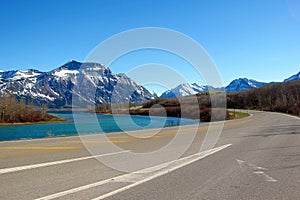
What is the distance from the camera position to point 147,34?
1588 centimetres

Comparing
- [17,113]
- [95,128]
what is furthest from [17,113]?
[95,128]

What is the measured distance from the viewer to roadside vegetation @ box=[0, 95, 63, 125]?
4719 inches

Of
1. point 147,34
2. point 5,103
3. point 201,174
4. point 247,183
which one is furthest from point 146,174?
point 5,103

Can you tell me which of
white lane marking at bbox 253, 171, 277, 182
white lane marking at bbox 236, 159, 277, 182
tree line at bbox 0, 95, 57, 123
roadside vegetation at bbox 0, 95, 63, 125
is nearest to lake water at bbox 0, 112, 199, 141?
white lane marking at bbox 236, 159, 277, 182

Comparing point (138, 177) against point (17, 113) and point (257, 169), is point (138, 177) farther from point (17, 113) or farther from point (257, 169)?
point (17, 113)

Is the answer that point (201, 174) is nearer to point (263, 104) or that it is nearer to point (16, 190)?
point (16, 190)

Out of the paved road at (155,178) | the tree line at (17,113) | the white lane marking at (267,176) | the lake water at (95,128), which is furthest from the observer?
the tree line at (17,113)

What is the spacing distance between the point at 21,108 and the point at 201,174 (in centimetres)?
→ 12848

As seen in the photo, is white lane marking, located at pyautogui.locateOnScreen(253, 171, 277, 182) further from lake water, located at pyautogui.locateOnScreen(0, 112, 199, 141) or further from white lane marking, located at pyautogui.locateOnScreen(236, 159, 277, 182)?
lake water, located at pyautogui.locateOnScreen(0, 112, 199, 141)

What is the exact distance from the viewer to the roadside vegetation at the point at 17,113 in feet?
393

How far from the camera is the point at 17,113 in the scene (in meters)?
124

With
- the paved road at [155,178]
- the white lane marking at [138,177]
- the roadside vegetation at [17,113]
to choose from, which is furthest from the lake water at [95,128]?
the roadside vegetation at [17,113]

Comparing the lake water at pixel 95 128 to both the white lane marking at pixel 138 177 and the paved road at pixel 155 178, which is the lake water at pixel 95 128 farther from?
the white lane marking at pixel 138 177

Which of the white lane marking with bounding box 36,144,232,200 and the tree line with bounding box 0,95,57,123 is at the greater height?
the tree line with bounding box 0,95,57,123
